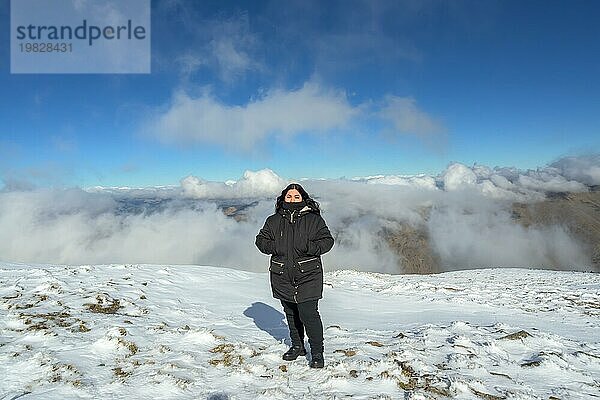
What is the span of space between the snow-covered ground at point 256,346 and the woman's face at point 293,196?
113 inches

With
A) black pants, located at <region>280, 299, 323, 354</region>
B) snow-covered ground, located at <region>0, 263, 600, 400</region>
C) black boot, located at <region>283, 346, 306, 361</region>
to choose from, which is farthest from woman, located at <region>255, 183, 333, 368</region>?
snow-covered ground, located at <region>0, 263, 600, 400</region>

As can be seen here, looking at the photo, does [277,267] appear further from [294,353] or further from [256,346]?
[256,346]

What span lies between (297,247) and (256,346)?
9.57ft

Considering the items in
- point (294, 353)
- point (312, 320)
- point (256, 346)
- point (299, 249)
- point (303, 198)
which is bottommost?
point (256, 346)

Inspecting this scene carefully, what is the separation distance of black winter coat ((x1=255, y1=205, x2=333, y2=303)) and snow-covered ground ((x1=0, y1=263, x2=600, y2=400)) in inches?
57.0

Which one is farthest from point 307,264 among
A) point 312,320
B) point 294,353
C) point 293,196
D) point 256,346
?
Answer: point 256,346

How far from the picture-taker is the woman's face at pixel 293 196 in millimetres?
5828

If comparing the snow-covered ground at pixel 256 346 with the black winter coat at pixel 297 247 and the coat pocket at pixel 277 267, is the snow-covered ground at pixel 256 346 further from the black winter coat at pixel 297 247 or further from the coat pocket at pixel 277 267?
the coat pocket at pixel 277 267

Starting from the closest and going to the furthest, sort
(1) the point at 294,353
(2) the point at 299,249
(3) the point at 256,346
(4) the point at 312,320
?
(2) the point at 299,249
(4) the point at 312,320
(1) the point at 294,353
(3) the point at 256,346

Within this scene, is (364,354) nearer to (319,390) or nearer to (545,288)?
(319,390)

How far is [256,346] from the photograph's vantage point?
24.3ft

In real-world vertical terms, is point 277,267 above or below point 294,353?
above

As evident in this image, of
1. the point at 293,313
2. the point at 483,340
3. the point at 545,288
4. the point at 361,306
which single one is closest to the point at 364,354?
the point at 293,313

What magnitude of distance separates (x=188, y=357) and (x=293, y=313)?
7.11 ft
